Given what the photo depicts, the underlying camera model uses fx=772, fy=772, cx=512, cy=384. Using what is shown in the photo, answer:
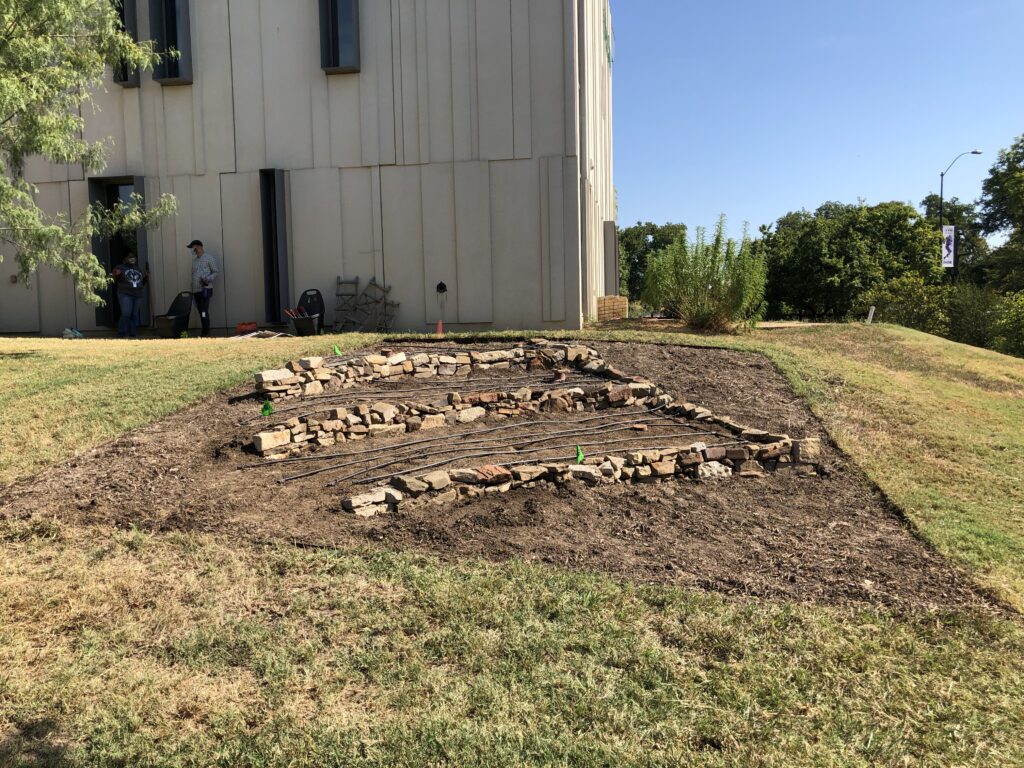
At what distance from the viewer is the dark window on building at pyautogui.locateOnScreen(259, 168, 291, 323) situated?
1383 centimetres

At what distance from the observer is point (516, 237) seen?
13336 mm

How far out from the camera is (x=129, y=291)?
45.7 ft

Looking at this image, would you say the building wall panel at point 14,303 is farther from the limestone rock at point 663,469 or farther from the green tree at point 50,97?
the limestone rock at point 663,469

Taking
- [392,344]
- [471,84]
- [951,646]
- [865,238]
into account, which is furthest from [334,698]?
[865,238]

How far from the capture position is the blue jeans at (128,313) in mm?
13961

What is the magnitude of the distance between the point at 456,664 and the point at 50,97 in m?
10.6

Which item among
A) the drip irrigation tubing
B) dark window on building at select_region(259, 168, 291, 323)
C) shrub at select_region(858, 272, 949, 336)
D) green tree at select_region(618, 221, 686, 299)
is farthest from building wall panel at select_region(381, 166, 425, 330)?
green tree at select_region(618, 221, 686, 299)

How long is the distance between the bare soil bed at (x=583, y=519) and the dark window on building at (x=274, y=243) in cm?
774

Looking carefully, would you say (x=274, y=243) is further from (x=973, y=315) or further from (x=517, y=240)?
(x=973, y=315)

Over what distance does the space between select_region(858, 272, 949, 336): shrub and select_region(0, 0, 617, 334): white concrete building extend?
474 inches

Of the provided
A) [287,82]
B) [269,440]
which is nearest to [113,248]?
[287,82]

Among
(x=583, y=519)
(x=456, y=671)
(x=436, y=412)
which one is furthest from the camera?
(x=436, y=412)

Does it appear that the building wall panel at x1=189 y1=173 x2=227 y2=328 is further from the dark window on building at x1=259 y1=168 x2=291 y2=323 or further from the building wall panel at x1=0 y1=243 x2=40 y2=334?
the building wall panel at x1=0 y1=243 x2=40 y2=334

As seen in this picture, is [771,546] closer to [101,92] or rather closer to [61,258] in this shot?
[61,258]
